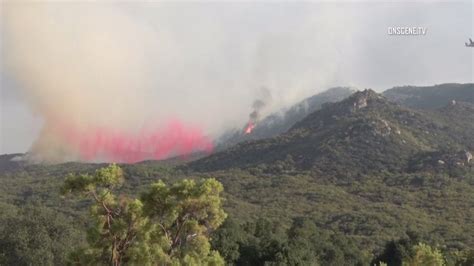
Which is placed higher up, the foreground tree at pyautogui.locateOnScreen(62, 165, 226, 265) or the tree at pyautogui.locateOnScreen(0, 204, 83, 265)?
the foreground tree at pyautogui.locateOnScreen(62, 165, 226, 265)

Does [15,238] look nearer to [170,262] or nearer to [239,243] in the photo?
[239,243]

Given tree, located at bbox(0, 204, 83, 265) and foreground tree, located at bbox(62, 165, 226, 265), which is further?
tree, located at bbox(0, 204, 83, 265)

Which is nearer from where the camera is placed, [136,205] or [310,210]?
[136,205]

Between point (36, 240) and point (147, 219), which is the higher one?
point (147, 219)

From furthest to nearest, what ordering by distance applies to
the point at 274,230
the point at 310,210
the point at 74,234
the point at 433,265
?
1. the point at 310,210
2. the point at 274,230
3. the point at 74,234
4. the point at 433,265

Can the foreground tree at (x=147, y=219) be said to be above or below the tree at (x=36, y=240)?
above

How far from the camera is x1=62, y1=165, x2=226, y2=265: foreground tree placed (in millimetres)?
33094

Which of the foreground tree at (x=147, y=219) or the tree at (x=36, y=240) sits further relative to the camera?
the tree at (x=36, y=240)

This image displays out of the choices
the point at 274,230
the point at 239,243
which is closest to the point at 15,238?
the point at 239,243

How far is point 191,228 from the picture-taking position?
113 ft

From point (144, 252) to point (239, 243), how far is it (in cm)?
4811

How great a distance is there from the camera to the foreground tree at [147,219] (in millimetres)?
33094

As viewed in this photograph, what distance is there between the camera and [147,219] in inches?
1345

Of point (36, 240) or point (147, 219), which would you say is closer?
point (147, 219)
